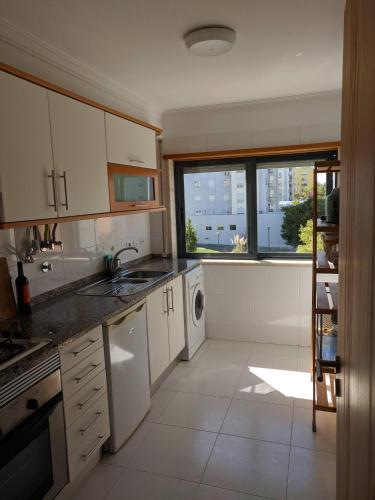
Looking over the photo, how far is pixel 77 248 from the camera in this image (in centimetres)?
278

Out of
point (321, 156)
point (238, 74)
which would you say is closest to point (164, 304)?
point (238, 74)

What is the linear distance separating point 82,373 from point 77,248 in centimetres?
114

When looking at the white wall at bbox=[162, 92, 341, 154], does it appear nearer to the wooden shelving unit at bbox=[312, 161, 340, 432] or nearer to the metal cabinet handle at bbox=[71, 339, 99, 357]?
the wooden shelving unit at bbox=[312, 161, 340, 432]

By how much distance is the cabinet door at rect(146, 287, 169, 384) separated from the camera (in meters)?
2.69

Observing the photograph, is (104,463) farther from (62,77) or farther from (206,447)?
(62,77)

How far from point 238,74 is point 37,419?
259 cm

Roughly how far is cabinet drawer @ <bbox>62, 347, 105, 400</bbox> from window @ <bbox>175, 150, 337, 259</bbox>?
2234mm

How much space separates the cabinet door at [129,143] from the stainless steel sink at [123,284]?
0.92m

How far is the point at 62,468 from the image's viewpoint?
172 cm

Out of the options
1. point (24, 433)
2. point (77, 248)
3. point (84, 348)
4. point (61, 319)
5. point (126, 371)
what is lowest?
point (126, 371)

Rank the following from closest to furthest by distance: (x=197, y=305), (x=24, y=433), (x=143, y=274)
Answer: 1. (x=24, y=433)
2. (x=143, y=274)
3. (x=197, y=305)

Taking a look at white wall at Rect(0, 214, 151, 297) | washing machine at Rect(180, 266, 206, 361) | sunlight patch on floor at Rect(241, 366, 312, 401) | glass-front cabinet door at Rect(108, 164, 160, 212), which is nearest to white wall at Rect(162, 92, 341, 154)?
glass-front cabinet door at Rect(108, 164, 160, 212)

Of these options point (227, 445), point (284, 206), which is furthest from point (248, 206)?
point (227, 445)

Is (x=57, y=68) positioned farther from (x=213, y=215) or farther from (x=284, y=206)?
(x=284, y=206)
